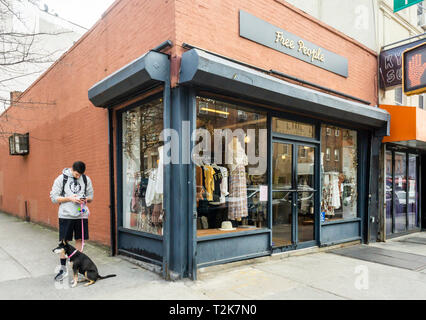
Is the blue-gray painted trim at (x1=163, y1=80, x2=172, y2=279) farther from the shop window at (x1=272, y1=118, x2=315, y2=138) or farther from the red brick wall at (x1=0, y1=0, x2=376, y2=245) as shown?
the shop window at (x1=272, y1=118, x2=315, y2=138)

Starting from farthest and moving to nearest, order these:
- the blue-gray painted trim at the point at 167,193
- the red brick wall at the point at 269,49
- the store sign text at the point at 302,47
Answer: the store sign text at the point at 302,47
the red brick wall at the point at 269,49
the blue-gray painted trim at the point at 167,193

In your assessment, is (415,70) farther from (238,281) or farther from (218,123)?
(238,281)

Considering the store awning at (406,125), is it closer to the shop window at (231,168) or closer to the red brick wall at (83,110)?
the shop window at (231,168)

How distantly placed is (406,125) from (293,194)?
3.85 m

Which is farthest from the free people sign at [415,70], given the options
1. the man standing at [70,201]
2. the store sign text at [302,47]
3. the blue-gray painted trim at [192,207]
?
the man standing at [70,201]

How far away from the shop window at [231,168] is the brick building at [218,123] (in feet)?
0.09

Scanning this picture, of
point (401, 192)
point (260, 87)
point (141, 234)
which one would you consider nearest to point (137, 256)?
point (141, 234)

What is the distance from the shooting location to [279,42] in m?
6.82

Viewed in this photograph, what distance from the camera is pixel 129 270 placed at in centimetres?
570

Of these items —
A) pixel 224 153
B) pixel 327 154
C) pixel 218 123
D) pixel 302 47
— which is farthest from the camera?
pixel 327 154

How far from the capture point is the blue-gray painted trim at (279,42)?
6215mm

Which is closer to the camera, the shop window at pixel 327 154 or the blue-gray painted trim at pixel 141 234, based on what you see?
the blue-gray painted trim at pixel 141 234

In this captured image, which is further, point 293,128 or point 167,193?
point 293,128
